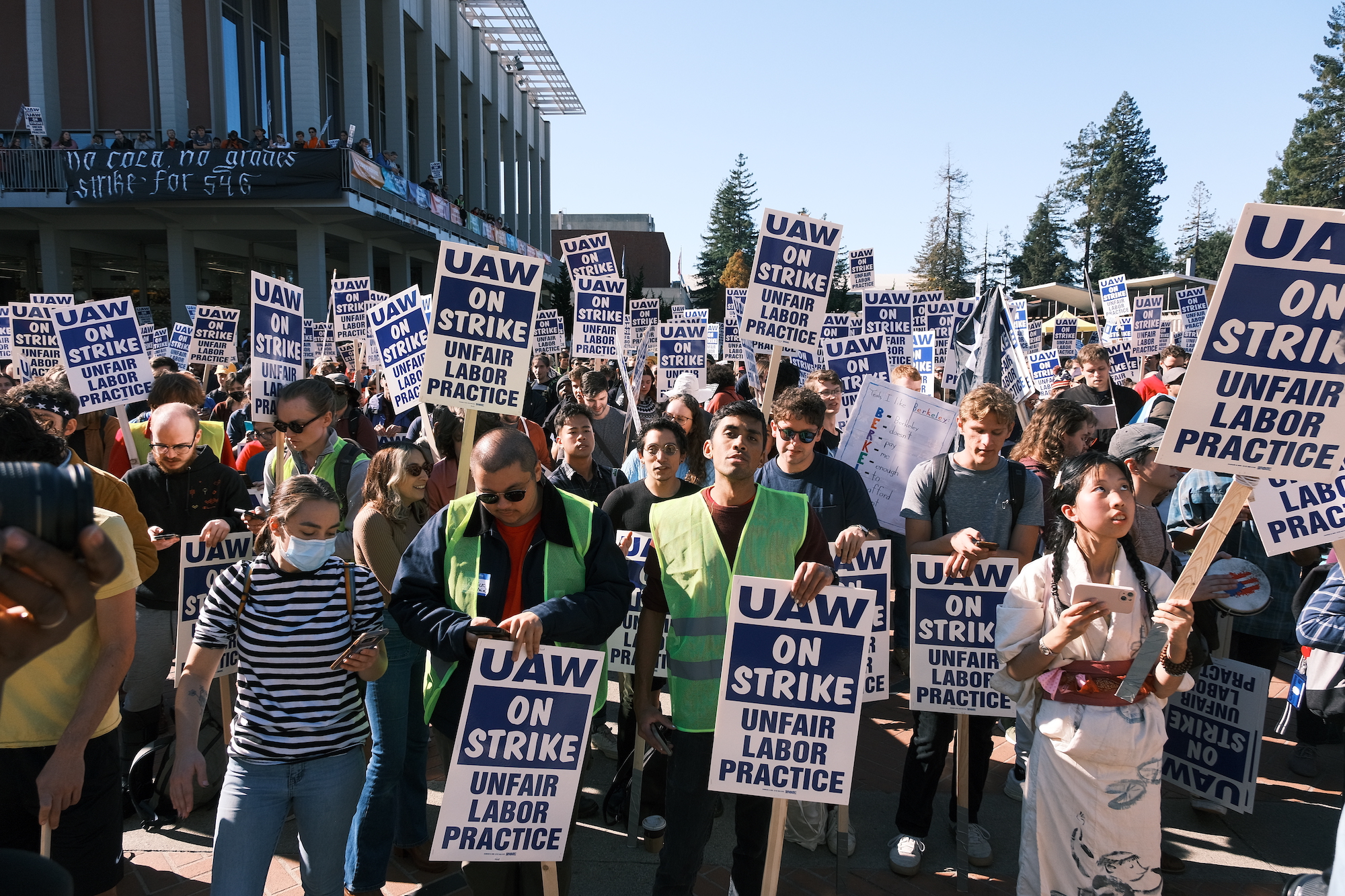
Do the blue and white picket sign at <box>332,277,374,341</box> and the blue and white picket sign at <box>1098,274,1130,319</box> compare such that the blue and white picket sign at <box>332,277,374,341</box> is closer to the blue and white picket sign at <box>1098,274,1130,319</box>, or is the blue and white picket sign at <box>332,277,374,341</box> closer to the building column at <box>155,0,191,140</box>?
the blue and white picket sign at <box>1098,274,1130,319</box>

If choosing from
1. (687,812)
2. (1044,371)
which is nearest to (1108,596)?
(687,812)

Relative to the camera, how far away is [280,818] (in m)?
2.99

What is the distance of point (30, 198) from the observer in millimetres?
25203

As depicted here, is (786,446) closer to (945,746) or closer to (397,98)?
(945,746)

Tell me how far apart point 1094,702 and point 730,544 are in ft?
4.42

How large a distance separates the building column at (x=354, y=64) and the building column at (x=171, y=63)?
189 inches

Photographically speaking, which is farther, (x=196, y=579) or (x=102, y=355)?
(x=102, y=355)

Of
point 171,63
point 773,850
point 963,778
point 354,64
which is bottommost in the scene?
point 963,778

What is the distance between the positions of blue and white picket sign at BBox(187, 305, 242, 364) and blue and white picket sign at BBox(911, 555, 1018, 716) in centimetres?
1036

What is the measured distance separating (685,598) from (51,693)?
2.01 metres

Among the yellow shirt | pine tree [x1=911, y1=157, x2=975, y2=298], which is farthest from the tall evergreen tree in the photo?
the yellow shirt

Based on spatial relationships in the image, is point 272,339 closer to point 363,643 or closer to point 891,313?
point 363,643

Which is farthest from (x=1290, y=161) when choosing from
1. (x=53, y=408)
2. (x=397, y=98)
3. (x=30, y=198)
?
(x=53, y=408)

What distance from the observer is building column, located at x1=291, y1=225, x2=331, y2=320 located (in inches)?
1088
